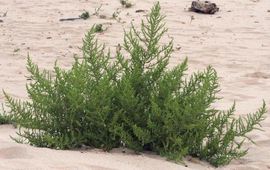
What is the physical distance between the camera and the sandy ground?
11.7ft

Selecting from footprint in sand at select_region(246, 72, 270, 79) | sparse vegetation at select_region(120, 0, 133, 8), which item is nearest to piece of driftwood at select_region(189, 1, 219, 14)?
sparse vegetation at select_region(120, 0, 133, 8)

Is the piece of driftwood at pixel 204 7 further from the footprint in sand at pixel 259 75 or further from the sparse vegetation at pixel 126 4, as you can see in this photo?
the footprint in sand at pixel 259 75

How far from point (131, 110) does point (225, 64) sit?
4.05m

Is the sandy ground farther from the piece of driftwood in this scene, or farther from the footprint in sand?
the piece of driftwood

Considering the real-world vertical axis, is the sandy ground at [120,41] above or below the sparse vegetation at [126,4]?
below

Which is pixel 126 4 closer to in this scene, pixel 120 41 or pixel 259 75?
pixel 120 41

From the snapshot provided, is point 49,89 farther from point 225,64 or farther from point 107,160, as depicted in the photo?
point 225,64

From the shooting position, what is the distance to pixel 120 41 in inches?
340

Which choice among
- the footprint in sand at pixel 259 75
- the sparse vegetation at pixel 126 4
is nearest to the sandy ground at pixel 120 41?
the footprint in sand at pixel 259 75

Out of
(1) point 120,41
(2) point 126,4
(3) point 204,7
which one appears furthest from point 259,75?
(2) point 126,4

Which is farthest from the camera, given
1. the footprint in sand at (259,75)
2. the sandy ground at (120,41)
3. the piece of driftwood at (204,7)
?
the piece of driftwood at (204,7)

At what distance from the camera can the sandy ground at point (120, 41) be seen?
11.7ft

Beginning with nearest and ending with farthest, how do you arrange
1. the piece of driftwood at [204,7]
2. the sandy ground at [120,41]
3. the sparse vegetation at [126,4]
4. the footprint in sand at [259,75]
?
the sandy ground at [120,41], the footprint in sand at [259,75], the piece of driftwood at [204,7], the sparse vegetation at [126,4]

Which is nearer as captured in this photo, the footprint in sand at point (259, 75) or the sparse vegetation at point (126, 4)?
the footprint in sand at point (259, 75)
